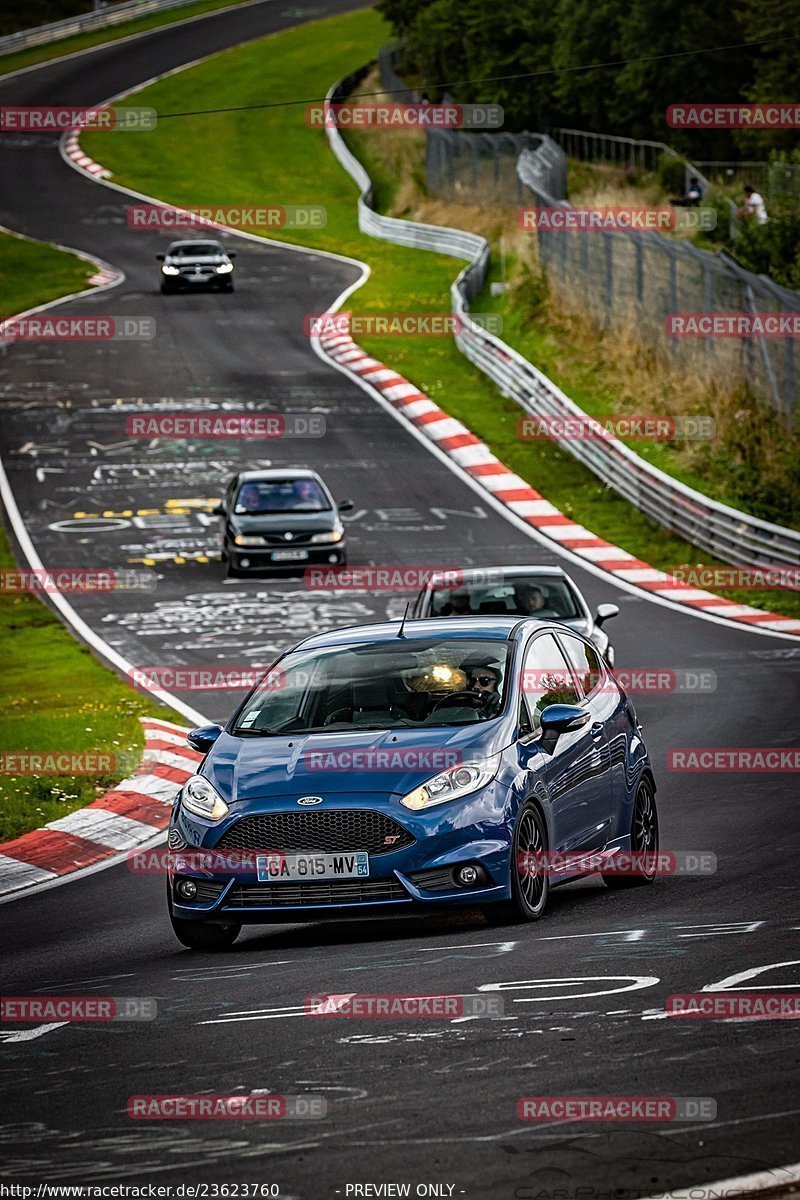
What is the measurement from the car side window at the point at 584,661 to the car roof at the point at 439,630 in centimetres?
15

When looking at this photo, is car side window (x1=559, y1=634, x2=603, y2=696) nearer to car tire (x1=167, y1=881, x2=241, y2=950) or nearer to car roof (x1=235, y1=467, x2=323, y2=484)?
car tire (x1=167, y1=881, x2=241, y2=950)

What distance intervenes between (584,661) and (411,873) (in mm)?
2701

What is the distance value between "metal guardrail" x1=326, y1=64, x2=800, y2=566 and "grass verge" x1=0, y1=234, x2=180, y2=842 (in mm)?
9328

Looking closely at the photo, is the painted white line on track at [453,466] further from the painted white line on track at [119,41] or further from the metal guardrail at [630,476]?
the painted white line on track at [119,41]

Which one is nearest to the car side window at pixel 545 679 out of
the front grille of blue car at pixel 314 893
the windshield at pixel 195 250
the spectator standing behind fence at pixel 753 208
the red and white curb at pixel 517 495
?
the front grille of blue car at pixel 314 893

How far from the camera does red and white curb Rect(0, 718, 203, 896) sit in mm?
→ 13719

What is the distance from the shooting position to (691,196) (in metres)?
47.0

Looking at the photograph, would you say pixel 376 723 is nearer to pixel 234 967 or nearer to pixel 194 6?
pixel 234 967

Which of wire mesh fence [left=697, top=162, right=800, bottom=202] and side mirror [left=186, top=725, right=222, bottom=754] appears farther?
wire mesh fence [left=697, top=162, right=800, bottom=202]

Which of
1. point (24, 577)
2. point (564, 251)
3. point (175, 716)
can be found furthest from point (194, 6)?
point (175, 716)

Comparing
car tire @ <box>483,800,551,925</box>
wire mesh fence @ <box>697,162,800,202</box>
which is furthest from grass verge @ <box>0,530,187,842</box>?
wire mesh fence @ <box>697,162,800,202</box>

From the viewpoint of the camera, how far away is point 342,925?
11078mm

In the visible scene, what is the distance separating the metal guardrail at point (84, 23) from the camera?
100812 mm

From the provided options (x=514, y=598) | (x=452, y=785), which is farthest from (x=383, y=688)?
(x=514, y=598)
